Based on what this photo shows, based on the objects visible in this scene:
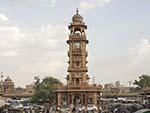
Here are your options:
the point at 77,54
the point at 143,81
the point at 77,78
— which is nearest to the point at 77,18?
the point at 77,54

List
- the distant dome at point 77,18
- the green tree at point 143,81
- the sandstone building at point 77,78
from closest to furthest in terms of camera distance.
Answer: the sandstone building at point 77,78, the distant dome at point 77,18, the green tree at point 143,81

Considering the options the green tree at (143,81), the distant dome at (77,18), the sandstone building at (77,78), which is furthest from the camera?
the green tree at (143,81)

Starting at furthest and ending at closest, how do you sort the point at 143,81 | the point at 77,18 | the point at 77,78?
1. the point at 143,81
2. the point at 77,18
3. the point at 77,78

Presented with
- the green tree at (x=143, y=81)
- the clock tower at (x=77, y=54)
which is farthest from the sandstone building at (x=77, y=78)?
the green tree at (x=143, y=81)

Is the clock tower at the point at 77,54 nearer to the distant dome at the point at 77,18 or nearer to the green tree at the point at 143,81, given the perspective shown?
the distant dome at the point at 77,18

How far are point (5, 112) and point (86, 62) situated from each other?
136 feet

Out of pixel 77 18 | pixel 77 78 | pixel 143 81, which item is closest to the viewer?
pixel 77 78

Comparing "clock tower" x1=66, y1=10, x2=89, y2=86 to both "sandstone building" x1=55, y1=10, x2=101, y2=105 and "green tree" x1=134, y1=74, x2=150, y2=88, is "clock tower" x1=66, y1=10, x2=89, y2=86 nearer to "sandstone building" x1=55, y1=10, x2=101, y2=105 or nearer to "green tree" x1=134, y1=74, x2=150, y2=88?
"sandstone building" x1=55, y1=10, x2=101, y2=105

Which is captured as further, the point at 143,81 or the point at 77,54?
the point at 143,81

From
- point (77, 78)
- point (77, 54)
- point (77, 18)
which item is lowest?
point (77, 78)

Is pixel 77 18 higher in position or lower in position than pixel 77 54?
higher

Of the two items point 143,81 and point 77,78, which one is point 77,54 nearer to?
point 77,78

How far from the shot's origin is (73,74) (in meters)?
72.0

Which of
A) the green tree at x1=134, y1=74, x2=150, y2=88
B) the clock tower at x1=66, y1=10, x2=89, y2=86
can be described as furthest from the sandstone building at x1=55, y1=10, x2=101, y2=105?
the green tree at x1=134, y1=74, x2=150, y2=88
